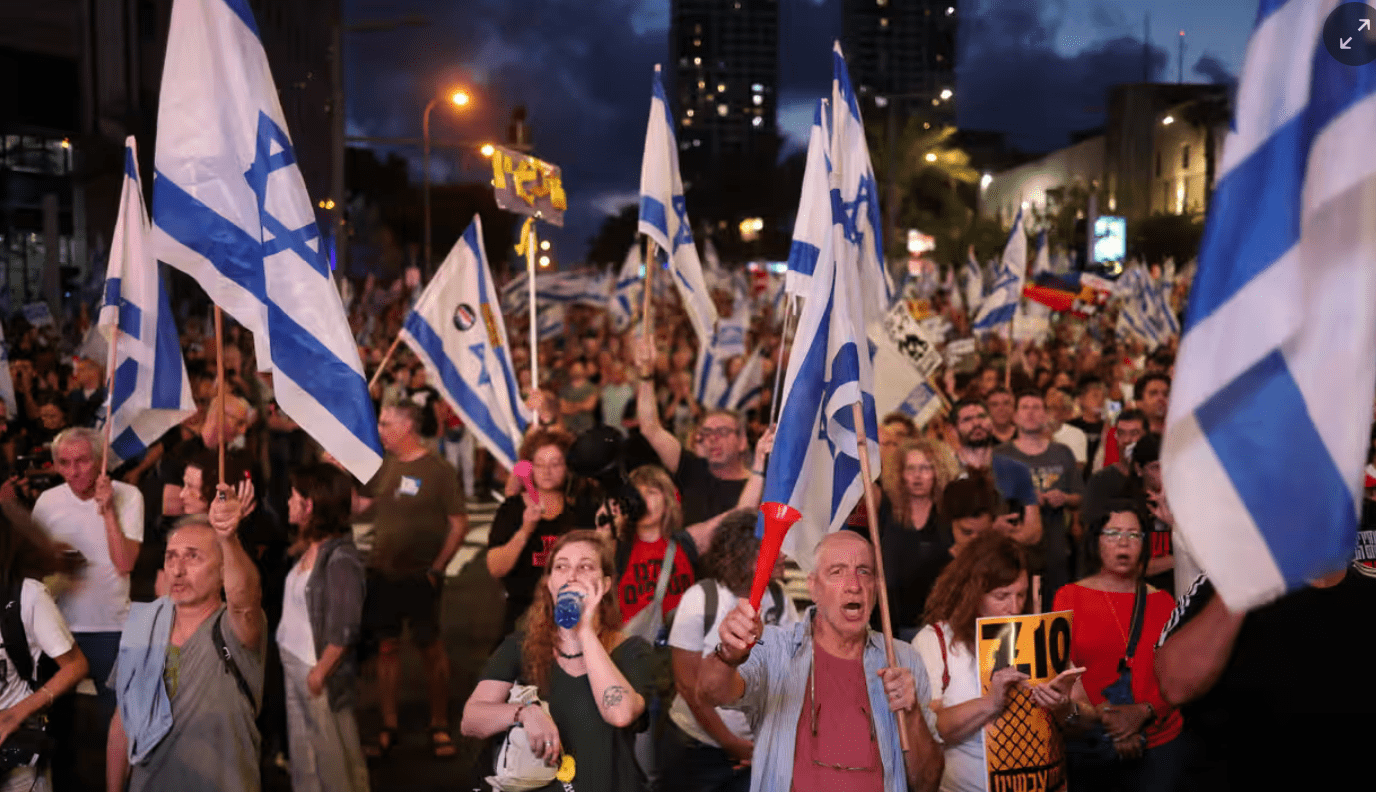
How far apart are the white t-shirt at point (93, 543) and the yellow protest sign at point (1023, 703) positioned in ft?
13.4

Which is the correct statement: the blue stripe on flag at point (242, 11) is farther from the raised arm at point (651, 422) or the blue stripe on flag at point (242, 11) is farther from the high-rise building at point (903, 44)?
the high-rise building at point (903, 44)

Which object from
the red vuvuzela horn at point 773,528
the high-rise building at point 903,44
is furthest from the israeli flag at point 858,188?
the high-rise building at point 903,44

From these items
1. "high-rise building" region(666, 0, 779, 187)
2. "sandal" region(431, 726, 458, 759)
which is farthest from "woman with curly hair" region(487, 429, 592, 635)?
"high-rise building" region(666, 0, 779, 187)

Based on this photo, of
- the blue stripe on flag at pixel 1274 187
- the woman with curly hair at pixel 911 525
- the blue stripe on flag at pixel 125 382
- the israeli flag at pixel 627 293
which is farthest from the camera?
the israeli flag at pixel 627 293

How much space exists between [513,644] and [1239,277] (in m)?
2.52

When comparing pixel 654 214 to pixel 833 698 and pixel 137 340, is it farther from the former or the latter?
pixel 833 698

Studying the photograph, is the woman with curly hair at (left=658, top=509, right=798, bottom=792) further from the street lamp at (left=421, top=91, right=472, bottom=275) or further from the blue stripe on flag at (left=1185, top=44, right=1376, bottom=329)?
the street lamp at (left=421, top=91, right=472, bottom=275)

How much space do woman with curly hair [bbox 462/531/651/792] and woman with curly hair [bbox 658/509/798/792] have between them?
512mm

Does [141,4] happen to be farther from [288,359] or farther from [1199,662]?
[1199,662]

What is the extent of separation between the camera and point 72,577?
5148mm

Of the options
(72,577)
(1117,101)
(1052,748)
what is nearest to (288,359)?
(72,577)

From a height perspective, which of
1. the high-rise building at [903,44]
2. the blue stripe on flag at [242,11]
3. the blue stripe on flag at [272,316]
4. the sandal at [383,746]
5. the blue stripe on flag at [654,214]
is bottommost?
the sandal at [383,746]

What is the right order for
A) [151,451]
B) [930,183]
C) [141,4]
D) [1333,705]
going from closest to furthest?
1. [1333,705]
2. [151,451]
3. [141,4]
4. [930,183]

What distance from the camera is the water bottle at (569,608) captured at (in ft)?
13.4
